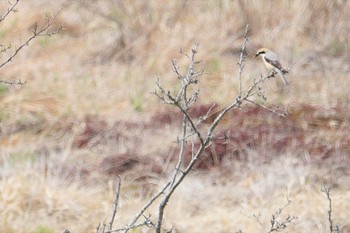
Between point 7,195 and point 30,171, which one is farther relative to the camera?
point 30,171

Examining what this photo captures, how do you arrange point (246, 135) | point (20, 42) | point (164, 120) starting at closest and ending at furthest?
point (20, 42) → point (246, 135) → point (164, 120)

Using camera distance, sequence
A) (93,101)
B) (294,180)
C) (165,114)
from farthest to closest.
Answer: (93,101) < (165,114) < (294,180)

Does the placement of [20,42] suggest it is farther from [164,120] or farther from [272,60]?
[164,120]

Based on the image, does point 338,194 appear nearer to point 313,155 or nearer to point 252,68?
point 313,155

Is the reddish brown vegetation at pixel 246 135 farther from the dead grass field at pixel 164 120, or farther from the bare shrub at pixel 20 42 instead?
the bare shrub at pixel 20 42

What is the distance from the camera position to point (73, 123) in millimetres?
10055

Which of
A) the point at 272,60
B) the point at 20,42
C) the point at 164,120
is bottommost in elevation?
the point at 20,42

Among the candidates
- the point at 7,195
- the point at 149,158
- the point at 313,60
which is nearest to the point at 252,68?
the point at 313,60

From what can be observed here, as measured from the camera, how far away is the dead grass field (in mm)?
7789

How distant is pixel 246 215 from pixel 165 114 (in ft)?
8.60

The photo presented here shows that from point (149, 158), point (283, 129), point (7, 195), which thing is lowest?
point (7, 195)

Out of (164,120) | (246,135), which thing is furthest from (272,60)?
(164,120)

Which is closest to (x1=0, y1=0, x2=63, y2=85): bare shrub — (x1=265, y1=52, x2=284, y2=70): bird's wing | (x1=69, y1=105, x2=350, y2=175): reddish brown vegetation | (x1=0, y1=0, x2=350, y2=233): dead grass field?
(x1=0, y1=0, x2=350, y2=233): dead grass field

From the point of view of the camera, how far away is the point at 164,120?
9844 mm
